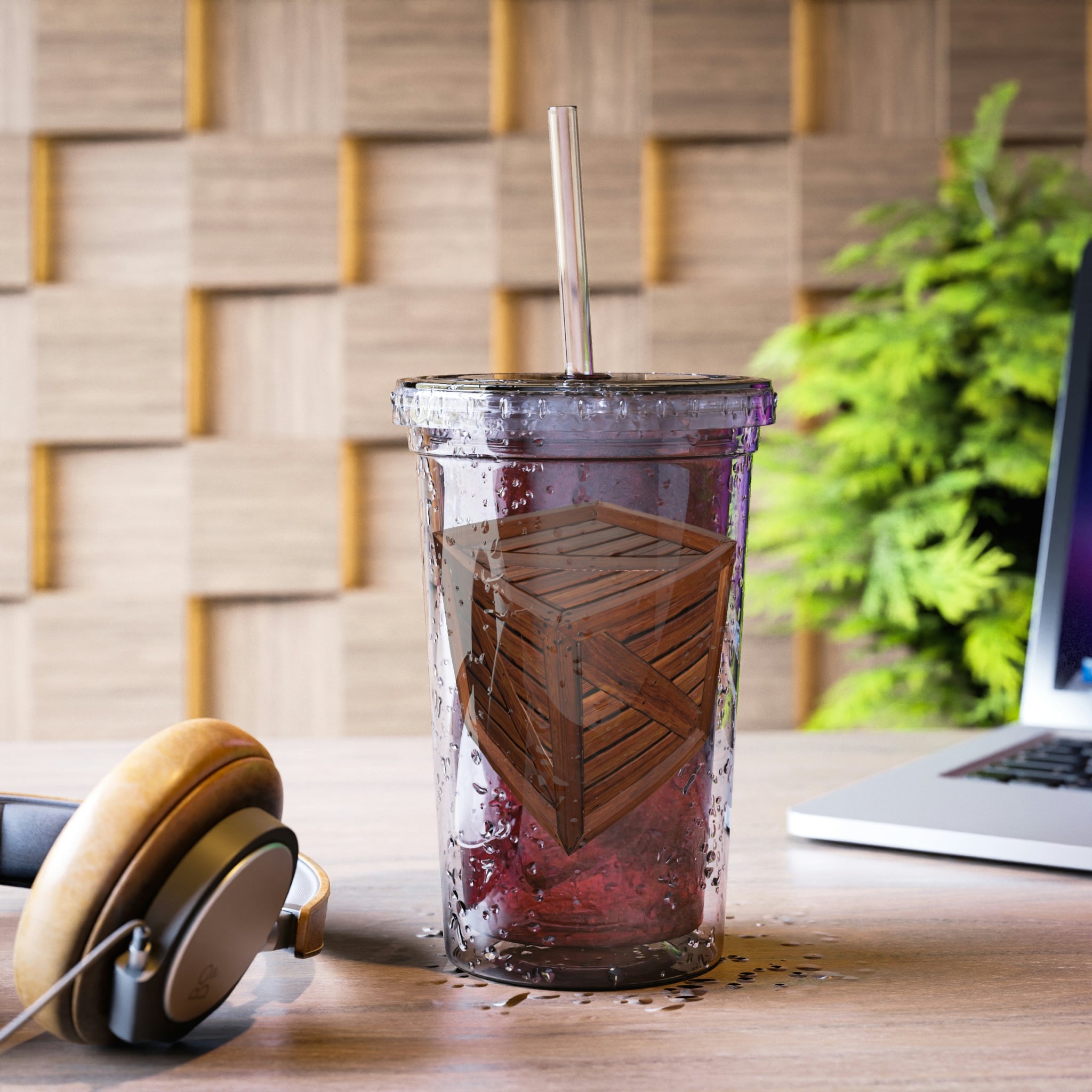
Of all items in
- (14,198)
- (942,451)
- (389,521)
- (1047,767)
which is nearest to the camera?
(1047,767)

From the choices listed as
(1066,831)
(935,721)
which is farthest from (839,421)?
(1066,831)

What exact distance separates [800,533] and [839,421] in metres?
0.20

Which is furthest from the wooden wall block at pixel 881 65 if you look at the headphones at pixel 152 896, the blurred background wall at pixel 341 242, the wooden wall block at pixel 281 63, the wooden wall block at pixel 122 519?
the headphones at pixel 152 896

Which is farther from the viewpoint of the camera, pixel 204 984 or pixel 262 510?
pixel 262 510

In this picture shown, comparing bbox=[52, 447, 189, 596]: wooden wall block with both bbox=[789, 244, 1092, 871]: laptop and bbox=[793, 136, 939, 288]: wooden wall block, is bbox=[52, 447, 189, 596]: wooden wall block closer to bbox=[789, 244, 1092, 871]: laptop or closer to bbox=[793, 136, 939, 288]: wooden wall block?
bbox=[793, 136, 939, 288]: wooden wall block

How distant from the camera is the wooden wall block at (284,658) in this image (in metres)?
2.31

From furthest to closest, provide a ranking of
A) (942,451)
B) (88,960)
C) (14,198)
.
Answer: (14,198) → (942,451) → (88,960)

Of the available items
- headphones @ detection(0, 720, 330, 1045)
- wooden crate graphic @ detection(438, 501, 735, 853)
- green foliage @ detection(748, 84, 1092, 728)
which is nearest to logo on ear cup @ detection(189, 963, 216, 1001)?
headphones @ detection(0, 720, 330, 1045)

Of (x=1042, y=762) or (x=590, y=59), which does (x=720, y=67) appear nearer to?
(x=590, y=59)

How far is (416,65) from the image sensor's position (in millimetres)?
2201

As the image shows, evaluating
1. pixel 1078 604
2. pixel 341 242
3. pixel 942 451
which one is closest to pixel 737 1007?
pixel 1078 604

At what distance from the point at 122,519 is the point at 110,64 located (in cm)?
85

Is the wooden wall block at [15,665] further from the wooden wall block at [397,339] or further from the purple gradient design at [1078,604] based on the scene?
the purple gradient design at [1078,604]

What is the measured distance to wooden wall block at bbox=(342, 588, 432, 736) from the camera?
226 centimetres
